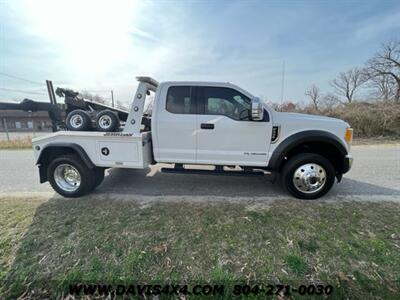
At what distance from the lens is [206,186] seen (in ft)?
15.2

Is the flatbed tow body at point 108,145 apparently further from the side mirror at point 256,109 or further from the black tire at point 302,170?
the black tire at point 302,170

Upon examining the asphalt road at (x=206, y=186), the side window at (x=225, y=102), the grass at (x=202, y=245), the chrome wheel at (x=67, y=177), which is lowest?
the grass at (x=202, y=245)

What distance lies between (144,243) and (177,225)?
56 centimetres

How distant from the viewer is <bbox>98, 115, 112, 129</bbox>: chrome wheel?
3992 mm

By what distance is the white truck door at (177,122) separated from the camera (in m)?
3.83

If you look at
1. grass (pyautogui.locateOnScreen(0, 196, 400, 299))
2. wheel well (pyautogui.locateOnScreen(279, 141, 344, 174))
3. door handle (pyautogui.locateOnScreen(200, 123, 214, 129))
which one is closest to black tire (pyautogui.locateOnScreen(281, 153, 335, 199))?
wheel well (pyautogui.locateOnScreen(279, 141, 344, 174))

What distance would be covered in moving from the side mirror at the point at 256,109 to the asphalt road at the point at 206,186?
1587 millimetres

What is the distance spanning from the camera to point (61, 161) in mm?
3977

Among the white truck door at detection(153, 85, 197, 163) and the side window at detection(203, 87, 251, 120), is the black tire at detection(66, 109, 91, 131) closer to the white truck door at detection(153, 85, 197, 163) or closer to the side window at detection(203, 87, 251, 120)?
the white truck door at detection(153, 85, 197, 163)

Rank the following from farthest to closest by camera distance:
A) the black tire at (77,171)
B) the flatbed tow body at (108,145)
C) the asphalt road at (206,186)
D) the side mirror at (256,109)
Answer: the asphalt road at (206,186) → the black tire at (77,171) → the flatbed tow body at (108,145) → the side mirror at (256,109)

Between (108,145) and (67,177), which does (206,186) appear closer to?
(108,145)

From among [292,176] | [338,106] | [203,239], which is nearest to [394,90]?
[338,106]

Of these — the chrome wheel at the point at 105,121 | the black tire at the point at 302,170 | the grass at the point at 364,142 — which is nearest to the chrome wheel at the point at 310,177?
the black tire at the point at 302,170

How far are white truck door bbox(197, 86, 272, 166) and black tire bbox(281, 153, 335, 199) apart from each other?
466 millimetres
